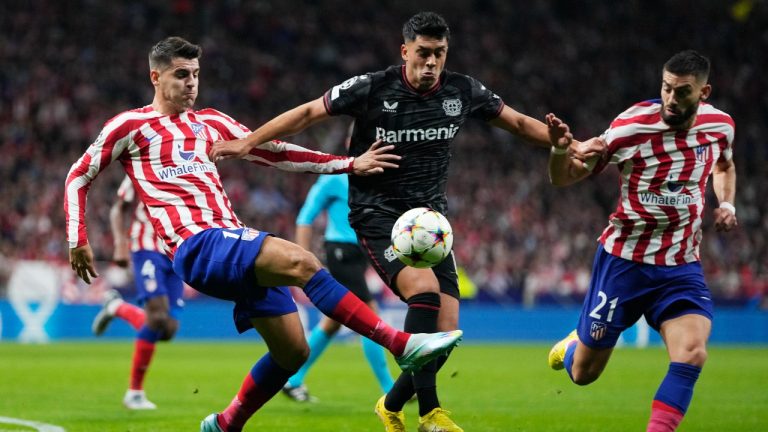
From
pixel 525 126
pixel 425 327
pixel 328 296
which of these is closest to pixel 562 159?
pixel 525 126

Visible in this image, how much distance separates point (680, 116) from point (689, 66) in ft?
1.01

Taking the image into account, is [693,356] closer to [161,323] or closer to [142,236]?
[161,323]

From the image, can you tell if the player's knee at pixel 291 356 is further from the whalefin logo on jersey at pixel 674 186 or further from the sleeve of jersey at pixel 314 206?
the sleeve of jersey at pixel 314 206

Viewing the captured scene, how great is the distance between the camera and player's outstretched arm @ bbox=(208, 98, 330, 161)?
6738mm

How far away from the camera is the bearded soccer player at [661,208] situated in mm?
6320

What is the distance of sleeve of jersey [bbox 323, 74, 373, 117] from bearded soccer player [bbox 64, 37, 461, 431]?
0.30 m

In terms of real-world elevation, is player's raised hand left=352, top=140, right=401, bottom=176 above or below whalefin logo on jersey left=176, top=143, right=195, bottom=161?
above

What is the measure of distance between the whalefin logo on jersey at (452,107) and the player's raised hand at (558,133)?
91cm

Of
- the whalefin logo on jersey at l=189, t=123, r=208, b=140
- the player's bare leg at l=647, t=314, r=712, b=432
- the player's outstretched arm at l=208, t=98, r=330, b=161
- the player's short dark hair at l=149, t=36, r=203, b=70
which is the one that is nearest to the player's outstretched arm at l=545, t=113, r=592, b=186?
the player's bare leg at l=647, t=314, r=712, b=432

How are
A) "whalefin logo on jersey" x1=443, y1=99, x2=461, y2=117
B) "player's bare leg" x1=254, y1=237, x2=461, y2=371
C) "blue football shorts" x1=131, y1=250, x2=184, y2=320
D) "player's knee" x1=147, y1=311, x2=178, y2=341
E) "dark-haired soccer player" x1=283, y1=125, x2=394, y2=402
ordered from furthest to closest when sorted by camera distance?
1. "dark-haired soccer player" x1=283, y1=125, x2=394, y2=402
2. "blue football shorts" x1=131, y1=250, x2=184, y2=320
3. "player's knee" x1=147, y1=311, x2=178, y2=341
4. "whalefin logo on jersey" x1=443, y1=99, x2=461, y2=117
5. "player's bare leg" x1=254, y1=237, x2=461, y2=371

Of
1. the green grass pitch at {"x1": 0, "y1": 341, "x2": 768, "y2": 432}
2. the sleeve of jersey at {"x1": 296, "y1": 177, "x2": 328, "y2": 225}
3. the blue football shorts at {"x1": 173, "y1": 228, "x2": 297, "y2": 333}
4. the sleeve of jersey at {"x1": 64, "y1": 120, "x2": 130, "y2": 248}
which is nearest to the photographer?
the blue football shorts at {"x1": 173, "y1": 228, "x2": 297, "y2": 333}

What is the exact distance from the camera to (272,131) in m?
6.82

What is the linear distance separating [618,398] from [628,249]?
4533mm

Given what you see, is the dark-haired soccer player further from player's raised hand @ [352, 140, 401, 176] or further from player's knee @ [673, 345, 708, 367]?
player's knee @ [673, 345, 708, 367]
